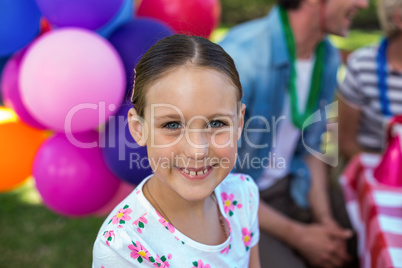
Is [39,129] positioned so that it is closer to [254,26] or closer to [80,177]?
[80,177]

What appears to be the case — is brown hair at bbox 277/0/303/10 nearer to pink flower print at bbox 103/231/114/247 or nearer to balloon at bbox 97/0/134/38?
balloon at bbox 97/0/134/38

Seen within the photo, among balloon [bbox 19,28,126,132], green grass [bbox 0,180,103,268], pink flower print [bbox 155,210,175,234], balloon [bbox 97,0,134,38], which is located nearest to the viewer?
pink flower print [bbox 155,210,175,234]

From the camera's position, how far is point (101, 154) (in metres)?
1.76

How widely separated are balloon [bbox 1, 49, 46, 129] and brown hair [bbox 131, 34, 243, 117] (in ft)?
2.62

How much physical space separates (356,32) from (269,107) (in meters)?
5.85

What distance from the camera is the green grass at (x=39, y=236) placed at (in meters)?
2.43

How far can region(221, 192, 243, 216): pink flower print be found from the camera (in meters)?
1.24

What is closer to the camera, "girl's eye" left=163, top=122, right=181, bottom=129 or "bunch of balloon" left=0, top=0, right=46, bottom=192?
"girl's eye" left=163, top=122, right=181, bottom=129

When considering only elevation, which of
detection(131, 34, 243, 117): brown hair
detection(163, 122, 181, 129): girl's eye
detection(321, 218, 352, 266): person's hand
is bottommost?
detection(321, 218, 352, 266): person's hand

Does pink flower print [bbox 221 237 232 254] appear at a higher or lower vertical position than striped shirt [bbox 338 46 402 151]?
higher

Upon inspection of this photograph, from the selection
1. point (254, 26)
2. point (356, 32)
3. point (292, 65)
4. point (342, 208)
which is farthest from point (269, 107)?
point (356, 32)

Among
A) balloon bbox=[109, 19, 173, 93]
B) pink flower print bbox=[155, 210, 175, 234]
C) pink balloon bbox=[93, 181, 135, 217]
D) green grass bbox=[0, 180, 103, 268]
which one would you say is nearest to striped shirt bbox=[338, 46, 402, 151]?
balloon bbox=[109, 19, 173, 93]

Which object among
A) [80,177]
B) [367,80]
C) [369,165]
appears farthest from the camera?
[367,80]

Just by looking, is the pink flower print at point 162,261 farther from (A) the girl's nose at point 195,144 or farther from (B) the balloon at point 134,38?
(B) the balloon at point 134,38
